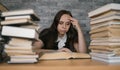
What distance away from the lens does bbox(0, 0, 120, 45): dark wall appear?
2.18 meters

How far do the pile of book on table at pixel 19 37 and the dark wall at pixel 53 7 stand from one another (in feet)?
4.45

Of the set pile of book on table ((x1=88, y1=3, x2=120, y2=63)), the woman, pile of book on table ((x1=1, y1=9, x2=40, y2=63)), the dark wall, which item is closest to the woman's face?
the woman

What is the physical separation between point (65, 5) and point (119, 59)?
1514 millimetres

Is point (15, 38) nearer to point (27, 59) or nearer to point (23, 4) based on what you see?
point (27, 59)

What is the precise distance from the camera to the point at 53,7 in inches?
87.5

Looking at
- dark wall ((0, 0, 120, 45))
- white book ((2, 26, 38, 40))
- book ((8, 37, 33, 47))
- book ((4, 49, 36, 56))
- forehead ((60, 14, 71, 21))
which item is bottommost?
book ((4, 49, 36, 56))

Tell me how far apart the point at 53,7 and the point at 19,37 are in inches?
57.2

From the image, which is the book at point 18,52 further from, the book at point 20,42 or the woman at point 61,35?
the woman at point 61,35

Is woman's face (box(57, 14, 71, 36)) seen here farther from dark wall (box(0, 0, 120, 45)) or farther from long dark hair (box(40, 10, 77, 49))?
dark wall (box(0, 0, 120, 45))

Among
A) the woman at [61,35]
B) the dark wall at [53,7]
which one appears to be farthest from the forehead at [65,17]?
the dark wall at [53,7]

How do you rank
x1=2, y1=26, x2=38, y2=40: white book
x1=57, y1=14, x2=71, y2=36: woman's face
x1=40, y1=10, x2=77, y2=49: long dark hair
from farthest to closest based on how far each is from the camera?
x1=40, y1=10, x2=77, y2=49: long dark hair → x1=57, y1=14, x2=71, y2=36: woman's face → x1=2, y1=26, x2=38, y2=40: white book

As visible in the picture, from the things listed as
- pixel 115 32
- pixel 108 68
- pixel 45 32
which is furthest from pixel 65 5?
pixel 108 68

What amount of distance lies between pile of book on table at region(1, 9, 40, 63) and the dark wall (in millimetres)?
1357

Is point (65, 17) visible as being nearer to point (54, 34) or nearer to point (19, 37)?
point (54, 34)
